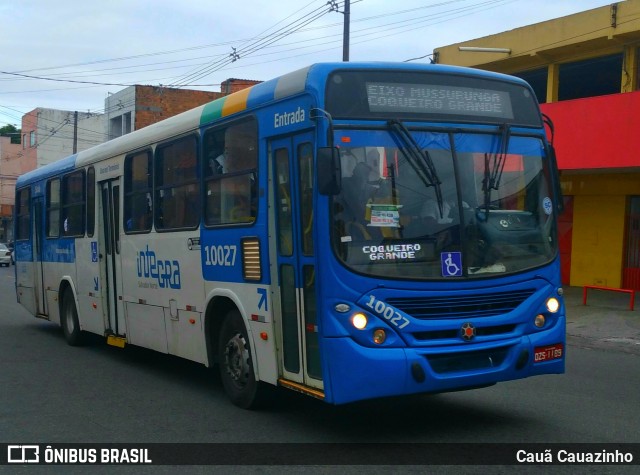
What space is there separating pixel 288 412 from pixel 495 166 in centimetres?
311

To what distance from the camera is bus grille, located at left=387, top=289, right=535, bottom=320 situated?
21.4 feet

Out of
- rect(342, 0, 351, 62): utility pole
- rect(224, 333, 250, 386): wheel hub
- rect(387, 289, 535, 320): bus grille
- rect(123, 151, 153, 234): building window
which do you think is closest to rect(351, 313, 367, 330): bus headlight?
rect(387, 289, 535, 320): bus grille

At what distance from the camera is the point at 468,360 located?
22.0ft

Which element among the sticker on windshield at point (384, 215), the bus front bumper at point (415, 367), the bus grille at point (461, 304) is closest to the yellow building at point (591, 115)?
the bus grille at point (461, 304)

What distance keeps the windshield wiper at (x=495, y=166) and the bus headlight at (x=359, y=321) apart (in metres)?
1.45

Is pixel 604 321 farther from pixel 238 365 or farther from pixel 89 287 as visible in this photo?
pixel 238 365

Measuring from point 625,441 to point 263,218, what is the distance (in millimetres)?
3608

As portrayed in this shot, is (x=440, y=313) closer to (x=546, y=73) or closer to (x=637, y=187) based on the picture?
(x=637, y=187)

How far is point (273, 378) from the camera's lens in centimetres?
740

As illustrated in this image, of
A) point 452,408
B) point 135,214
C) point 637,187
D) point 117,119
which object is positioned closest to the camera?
point 452,408

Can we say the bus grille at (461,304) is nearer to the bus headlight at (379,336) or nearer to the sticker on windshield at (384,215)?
the bus headlight at (379,336)

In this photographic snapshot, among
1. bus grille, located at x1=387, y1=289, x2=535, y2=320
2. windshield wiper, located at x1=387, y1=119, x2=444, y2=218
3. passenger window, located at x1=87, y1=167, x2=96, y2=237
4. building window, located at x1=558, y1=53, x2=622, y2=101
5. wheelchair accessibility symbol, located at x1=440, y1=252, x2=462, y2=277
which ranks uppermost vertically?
building window, located at x1=558, y1=53, x2=622, y2=101

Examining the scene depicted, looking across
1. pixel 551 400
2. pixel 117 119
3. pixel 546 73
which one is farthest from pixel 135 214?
pixel 117 119

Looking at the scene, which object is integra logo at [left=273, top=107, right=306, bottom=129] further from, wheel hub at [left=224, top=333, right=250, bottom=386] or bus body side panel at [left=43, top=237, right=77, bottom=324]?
bus body side panel at [left=43, top=237, right=77, bottom=324]
